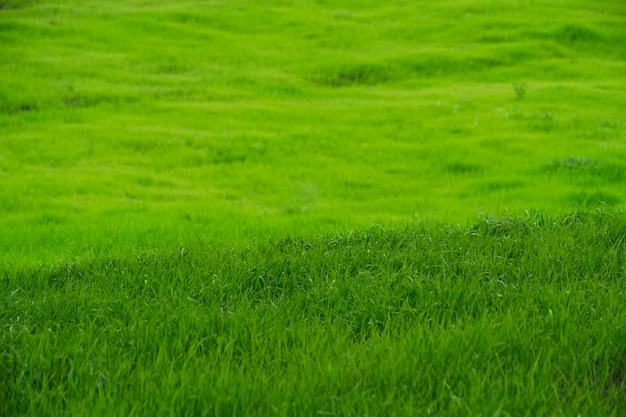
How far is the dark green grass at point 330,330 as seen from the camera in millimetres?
3227

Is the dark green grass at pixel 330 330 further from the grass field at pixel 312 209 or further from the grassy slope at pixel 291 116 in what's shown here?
the grassy slope at pixel 291 116

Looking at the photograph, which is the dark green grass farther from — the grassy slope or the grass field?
the grassy slope

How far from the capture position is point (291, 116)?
15.3 meters

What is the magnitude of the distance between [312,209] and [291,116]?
591 centimetres

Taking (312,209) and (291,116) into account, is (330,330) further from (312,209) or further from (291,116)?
(291,116)

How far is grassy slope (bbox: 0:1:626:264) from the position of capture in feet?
31.8

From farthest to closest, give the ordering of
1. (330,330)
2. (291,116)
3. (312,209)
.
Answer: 1. (291,116)
2. (312,209)
3. (330,330)

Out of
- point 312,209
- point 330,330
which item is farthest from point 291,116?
point 330,330

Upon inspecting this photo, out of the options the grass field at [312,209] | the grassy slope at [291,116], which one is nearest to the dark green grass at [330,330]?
the grass field at [312,209]

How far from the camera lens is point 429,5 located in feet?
88.5

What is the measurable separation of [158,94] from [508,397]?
1509cm

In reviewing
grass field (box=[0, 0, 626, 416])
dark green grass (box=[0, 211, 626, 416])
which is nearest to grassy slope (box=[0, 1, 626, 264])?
grass field (box=[0, 0, 626, 416])

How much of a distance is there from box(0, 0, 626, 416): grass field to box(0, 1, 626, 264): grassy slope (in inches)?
2.9

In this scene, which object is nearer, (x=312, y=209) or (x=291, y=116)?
(x=312, y=209)
